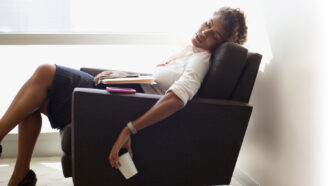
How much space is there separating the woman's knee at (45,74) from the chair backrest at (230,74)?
71 cm

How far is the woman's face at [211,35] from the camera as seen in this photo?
182 cm

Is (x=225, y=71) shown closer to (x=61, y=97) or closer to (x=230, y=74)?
(x=230, y=74)

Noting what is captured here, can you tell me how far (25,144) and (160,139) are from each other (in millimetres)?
704

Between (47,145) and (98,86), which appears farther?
(47,145)

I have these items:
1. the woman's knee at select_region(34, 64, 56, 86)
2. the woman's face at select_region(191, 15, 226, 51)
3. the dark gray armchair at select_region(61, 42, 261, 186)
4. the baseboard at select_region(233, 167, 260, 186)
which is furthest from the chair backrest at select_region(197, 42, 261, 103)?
A: the woman's knee at select_region(34, 64, 56, 86)

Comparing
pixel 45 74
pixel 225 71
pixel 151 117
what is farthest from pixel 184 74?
pixel 45 74

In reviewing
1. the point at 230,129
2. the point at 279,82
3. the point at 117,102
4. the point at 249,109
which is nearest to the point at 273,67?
the point at 279,82

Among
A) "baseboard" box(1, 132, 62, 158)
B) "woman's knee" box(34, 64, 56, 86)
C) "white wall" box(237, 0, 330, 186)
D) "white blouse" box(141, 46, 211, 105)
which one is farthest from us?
"baseboard" box(1, 132, 62, 158)

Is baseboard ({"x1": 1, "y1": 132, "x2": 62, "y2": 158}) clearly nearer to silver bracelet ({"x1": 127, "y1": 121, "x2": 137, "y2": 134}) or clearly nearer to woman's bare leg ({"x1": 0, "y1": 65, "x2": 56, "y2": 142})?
woman's bare leg ({"x1": 0, "y1": 65, "x2": 56, "y2": 142})

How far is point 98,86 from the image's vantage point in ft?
6.35

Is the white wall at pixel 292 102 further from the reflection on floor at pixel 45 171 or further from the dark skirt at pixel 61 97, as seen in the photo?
the dark skirt at pixel 61 97

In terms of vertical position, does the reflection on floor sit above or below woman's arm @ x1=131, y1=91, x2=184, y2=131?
below

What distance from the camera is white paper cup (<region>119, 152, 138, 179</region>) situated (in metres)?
1.48

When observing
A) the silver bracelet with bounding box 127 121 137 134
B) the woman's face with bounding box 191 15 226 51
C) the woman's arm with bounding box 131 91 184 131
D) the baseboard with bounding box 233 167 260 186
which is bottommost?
the baseboard with bounding box 233 167 260 186
